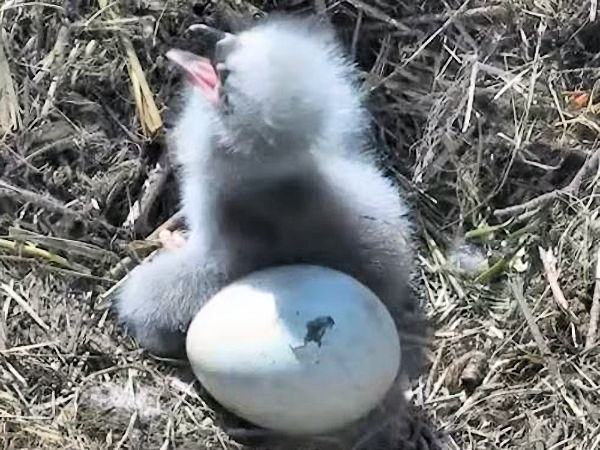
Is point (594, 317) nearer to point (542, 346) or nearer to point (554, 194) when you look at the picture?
point (542, 346)

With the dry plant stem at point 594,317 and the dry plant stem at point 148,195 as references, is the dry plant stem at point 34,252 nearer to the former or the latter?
the dry plant stem at point 148,195

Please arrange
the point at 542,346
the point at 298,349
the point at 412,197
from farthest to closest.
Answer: the point at 412,197, the point at 542,346, the point at 298,349

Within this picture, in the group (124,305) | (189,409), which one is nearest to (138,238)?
(124,305)

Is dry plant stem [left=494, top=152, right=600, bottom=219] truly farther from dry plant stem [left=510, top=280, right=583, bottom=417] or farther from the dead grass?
dry plant stem [left=510, top=280, right=583, bottom=417]

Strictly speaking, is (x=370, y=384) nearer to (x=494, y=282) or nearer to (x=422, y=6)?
(x=494, y=282)

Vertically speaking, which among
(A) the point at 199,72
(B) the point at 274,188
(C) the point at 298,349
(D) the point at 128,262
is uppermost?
(A) the point at 199,72

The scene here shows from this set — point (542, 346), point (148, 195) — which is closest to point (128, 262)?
point (148, 195)

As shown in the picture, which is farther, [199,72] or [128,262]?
[128,262]
